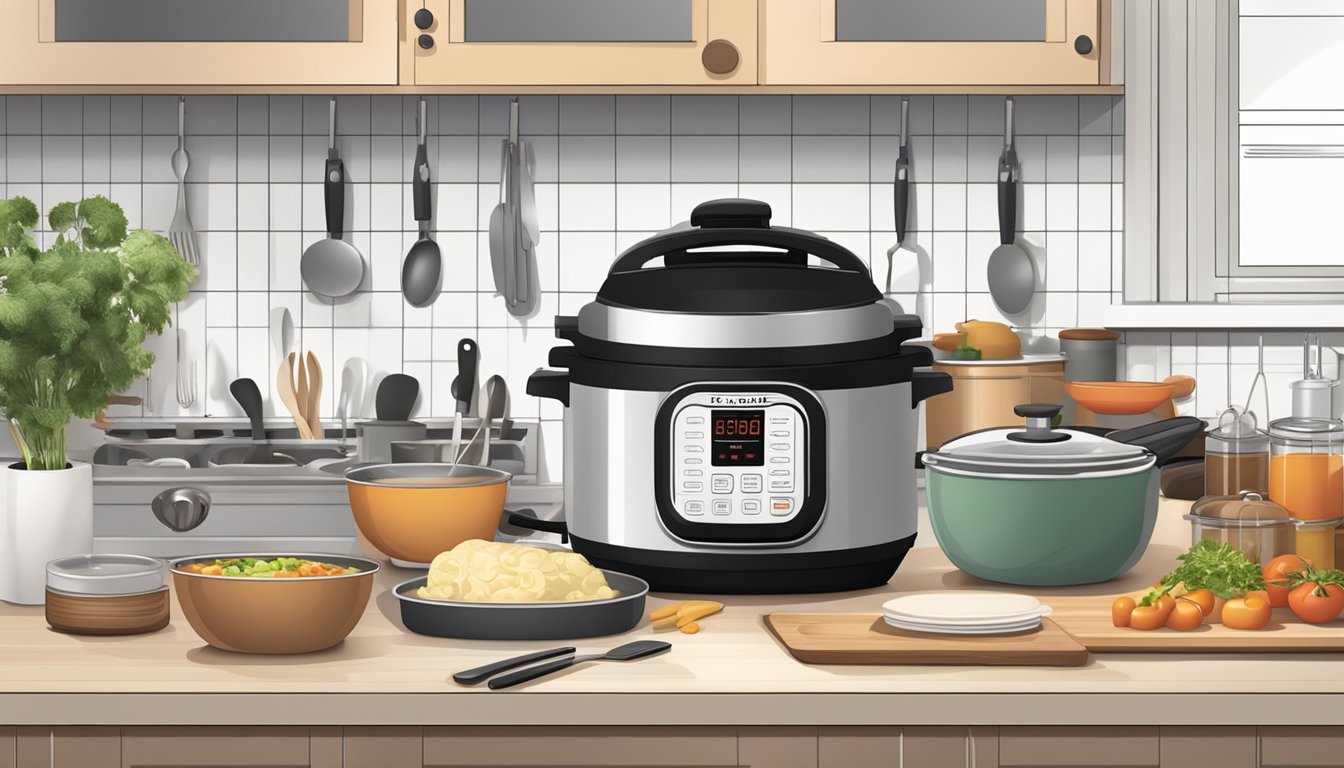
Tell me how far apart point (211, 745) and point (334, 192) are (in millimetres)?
1728

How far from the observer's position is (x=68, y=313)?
117 cm

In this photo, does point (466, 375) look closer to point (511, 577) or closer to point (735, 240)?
point (735, 240)

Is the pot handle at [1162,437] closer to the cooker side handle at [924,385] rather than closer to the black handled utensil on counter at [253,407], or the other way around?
the cooker side handle at [924,385]

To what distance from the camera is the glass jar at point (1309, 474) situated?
4.17 ft

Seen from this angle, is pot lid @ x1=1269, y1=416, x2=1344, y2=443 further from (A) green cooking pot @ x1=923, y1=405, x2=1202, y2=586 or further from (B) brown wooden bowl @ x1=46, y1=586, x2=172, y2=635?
(B) brown wooden bowl @ x1=46, y1=586, x2=172, y2=635

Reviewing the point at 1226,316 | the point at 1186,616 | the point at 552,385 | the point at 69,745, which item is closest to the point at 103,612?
the point at 69,745

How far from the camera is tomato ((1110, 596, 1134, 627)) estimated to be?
112 cm

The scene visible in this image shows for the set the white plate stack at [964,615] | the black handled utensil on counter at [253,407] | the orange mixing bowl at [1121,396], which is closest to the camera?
the white plate stack at [964,615]

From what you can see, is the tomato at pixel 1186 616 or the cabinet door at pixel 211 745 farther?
the tomato at pixel 1186 616

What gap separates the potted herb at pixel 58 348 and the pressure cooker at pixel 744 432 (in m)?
0.42

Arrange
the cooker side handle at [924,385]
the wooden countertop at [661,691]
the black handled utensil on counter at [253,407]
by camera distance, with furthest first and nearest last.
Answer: the black handled utensil on counter at [253,407] → the cooker side handle at [924,385] → the wooden countertop at [661,691]

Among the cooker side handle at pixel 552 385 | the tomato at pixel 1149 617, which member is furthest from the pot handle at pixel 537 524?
the tomato at pixel 1149 617

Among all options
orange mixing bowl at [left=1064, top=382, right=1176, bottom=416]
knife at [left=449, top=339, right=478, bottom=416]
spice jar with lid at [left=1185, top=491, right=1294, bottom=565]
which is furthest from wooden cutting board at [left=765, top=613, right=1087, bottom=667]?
knife at [left=449, top=339, right=478, bottom=416]

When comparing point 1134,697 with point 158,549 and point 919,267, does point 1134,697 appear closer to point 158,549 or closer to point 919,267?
point 158,549
